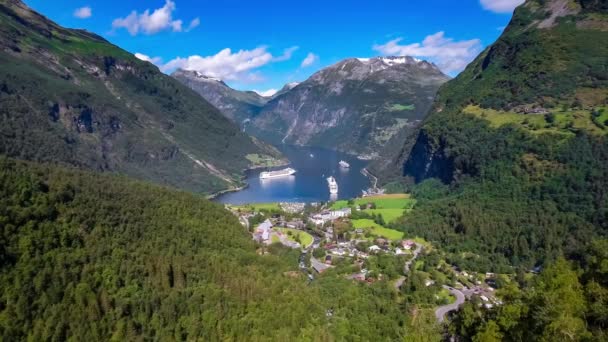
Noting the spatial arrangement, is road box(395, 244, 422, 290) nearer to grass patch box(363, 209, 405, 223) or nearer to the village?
the village

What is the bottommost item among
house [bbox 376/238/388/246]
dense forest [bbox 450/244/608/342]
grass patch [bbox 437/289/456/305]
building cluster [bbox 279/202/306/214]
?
grass patch [bbox 437/289/456/305]

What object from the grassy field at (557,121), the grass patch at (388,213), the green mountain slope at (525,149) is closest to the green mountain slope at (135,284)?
the green mountain slope at (525,149)

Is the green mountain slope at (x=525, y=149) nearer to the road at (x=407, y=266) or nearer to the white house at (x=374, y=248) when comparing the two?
the road at (x=407, y=266)

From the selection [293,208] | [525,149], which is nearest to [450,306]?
[525,149]

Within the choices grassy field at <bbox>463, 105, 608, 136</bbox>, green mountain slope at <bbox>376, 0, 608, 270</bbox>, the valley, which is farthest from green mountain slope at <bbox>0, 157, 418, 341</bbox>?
grassy field at <bbox>463, 105, 608, 136</bbox>

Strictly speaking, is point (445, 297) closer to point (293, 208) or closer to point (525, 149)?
point (525, 149)

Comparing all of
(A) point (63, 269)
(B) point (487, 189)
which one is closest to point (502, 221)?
(B) point (487, 189)
